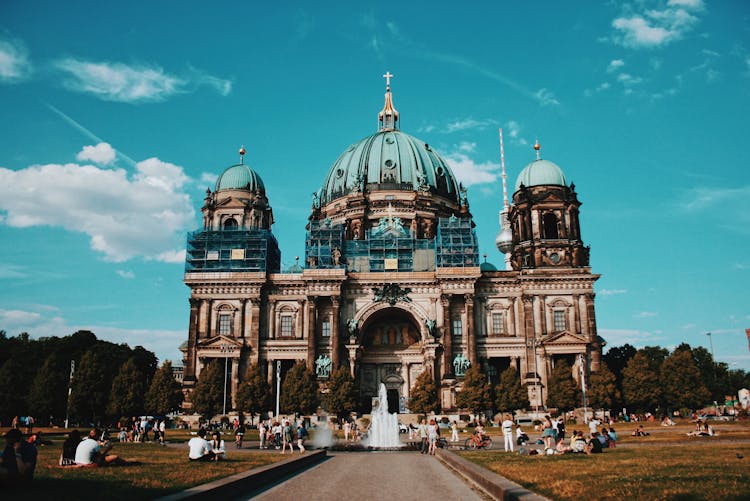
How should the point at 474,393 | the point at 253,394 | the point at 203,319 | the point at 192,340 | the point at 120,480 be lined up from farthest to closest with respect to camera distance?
the point at 203,319
the point at 192,340
the point at 253,394
the point at 474,393
the point at 120,480

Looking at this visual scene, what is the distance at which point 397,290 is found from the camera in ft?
230

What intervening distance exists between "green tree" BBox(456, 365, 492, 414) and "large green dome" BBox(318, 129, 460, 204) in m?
32.1

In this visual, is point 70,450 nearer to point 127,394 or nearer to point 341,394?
point 341,394

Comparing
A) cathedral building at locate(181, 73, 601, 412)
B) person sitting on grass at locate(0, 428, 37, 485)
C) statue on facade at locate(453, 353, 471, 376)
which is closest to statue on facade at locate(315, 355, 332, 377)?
cathedral building at locate(181, 73, 601, 412)

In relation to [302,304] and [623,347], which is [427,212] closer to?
[302,304]

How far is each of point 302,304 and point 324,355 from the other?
643 centimetres

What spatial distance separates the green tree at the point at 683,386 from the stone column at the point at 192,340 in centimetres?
5015

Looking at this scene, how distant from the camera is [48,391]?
69.4 m

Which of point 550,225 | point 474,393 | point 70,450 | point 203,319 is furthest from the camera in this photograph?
point 550,225

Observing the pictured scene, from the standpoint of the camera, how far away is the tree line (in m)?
60.8

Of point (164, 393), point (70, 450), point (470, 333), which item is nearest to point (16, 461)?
point (70, 450)

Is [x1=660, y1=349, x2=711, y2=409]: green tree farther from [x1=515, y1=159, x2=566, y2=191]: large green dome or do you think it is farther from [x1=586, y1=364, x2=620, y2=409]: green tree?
[x1=515, y1=159, x2=566, y2=191]: large green dome

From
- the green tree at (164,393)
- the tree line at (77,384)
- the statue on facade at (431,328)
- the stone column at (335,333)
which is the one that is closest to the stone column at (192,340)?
the tree line at (77,384)

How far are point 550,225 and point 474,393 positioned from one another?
82.3 ft
